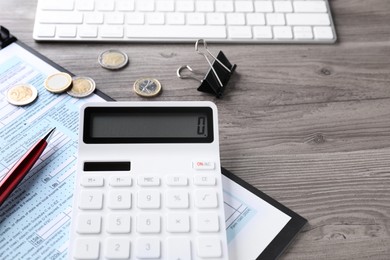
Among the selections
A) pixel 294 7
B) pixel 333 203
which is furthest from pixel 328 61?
pixel 333 203

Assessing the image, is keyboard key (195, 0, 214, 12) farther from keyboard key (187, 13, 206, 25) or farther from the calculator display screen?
the calculator display screen

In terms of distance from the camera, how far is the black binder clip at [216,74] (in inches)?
24.6

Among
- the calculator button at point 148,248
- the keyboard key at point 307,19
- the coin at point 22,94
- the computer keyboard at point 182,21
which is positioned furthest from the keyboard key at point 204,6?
the calculator button at point 148,248

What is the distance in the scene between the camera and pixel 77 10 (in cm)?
68

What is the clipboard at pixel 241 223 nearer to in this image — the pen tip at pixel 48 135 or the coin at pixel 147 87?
the pen tip at pixel 48 135

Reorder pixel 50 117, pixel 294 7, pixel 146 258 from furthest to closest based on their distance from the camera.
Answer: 1. pixel 294 7
2. pixel 50 117
3. pixel 146 258

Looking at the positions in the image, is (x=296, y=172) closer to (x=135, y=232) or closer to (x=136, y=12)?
(x=135, y=232)

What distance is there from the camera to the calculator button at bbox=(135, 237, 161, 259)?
0.48 meters

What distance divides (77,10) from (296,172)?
37 cm

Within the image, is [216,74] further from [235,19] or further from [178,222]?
[178,222]

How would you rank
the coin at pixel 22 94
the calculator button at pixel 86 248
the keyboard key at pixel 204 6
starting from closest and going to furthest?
1. the calculator button at pixel 86 248
2. the coin at pixel 22 94
3. the keyboard key at pixel 204 6

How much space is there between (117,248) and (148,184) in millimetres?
75

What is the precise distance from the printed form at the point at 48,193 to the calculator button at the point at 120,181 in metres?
0.05

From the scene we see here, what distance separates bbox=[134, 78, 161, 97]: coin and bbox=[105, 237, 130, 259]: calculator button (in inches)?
8.0
